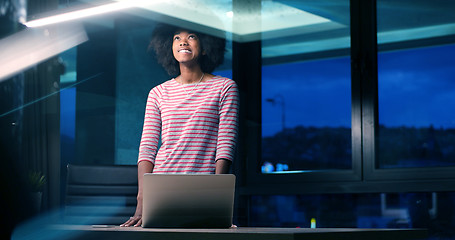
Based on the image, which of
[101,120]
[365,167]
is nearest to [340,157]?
[365,167]

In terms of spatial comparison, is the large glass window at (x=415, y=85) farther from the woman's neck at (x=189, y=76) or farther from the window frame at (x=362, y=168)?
the woman's neck at (x=189, y=76)

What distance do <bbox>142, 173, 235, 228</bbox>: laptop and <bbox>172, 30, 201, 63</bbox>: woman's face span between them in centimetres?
104

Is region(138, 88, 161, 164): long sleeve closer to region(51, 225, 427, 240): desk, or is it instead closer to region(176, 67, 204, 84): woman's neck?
region(176, 67, 204, 84): woman's neck

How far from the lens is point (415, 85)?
154 inches

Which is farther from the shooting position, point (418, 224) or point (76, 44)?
point (76, 44)

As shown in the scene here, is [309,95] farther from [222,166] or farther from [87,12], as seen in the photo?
[222,166]

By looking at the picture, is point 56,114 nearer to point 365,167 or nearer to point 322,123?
point 322,123

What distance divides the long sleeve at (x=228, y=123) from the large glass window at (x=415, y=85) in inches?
74.0

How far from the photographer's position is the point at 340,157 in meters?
4.09

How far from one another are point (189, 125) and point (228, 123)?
0.17 metres

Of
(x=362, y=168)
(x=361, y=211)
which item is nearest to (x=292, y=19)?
(x=362, y=168)

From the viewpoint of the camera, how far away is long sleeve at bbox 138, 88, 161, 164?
2252mm

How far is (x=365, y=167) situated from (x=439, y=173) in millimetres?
473

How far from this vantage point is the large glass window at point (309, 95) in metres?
4.12
